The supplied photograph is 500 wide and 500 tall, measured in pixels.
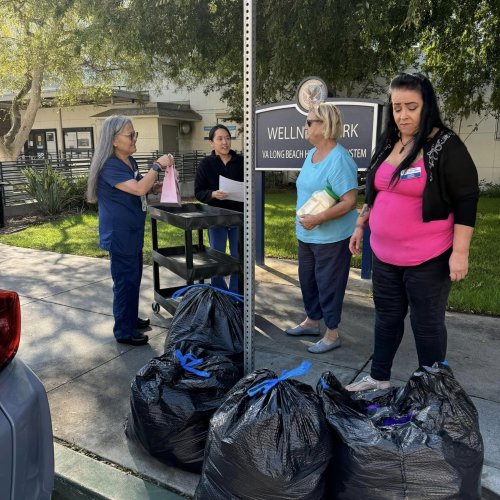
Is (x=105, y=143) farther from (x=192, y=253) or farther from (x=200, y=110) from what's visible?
(x=200, y=110)

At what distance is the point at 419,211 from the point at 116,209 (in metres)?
2.15

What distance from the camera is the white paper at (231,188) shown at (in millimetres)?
4496

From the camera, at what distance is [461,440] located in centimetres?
180

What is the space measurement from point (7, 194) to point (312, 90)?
912 centimetres

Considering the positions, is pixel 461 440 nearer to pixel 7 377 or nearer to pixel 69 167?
pixel 7 377

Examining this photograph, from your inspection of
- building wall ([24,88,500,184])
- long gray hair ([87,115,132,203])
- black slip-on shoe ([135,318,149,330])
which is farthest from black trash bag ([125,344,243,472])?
building wall ([24,88,500,184])

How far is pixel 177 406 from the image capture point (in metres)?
2.38

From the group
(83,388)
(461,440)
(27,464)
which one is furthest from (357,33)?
(27,464)

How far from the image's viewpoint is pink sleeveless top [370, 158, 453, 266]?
2471mm

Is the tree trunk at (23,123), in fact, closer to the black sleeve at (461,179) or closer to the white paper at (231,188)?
the white paper at (231,188)

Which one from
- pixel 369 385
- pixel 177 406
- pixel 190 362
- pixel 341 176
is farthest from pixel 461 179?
pixel 177 406

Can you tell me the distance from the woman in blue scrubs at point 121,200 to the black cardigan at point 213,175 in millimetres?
872

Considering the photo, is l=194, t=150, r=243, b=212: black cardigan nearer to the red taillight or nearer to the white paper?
the white paper

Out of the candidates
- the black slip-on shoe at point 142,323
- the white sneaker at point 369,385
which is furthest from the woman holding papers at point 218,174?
the white sneaker at point 369,385
